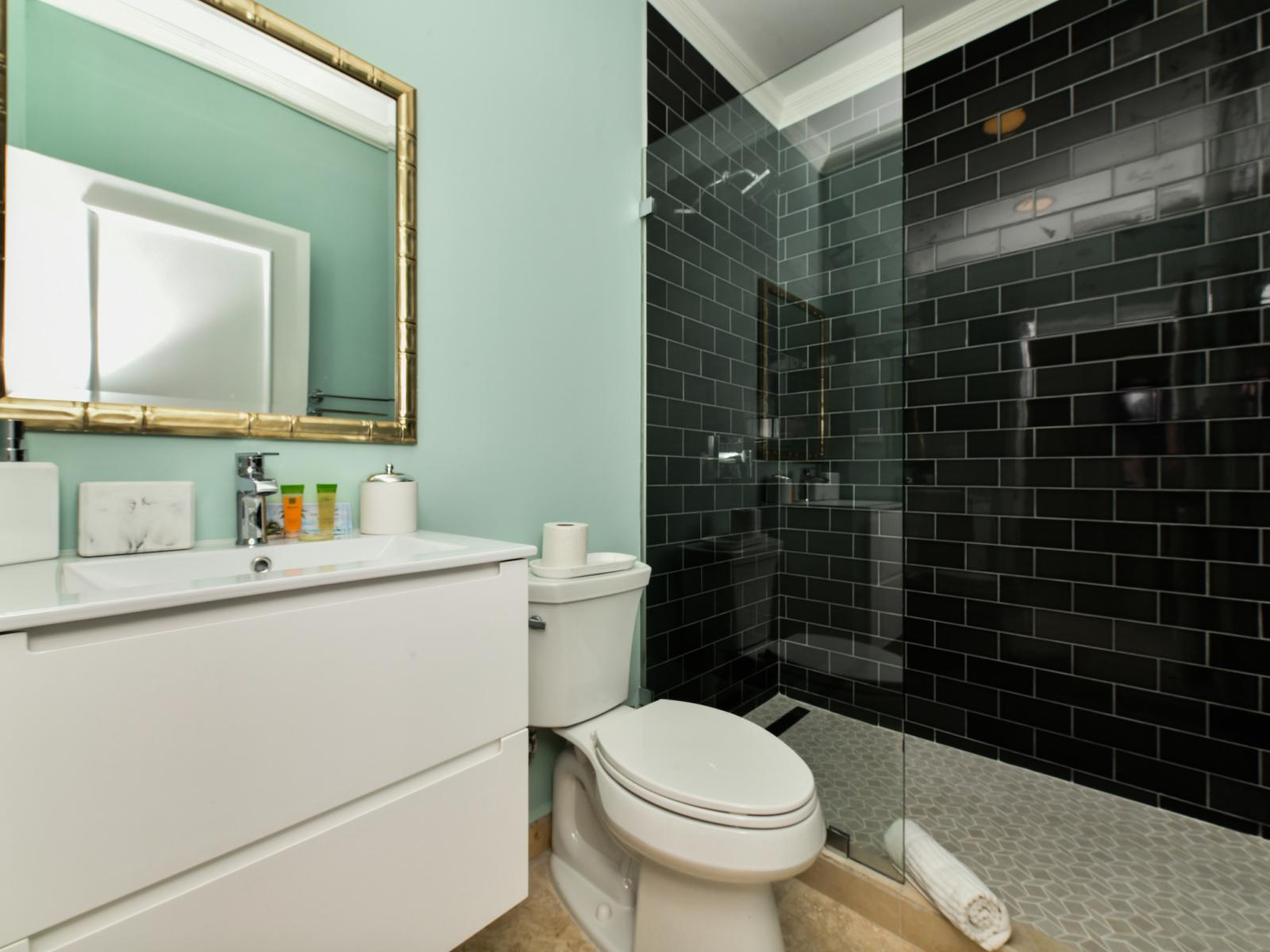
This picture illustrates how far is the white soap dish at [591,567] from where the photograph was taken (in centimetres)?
133

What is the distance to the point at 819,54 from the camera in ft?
5.31

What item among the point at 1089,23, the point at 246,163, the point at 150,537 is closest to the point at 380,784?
the point at 150,537

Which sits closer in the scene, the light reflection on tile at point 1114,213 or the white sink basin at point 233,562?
the white sink basin at point 233,562

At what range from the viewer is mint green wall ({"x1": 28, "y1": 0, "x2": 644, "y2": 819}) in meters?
1.19

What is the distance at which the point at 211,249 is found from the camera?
1012mm

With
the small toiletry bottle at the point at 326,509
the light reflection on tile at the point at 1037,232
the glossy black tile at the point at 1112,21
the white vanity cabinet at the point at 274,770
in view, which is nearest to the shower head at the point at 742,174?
the light reflection on tile at the point at 1037,232

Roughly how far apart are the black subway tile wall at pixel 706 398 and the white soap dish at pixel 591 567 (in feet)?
1.23

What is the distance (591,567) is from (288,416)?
2.38ft

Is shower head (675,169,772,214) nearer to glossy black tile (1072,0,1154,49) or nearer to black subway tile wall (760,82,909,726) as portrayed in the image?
black subway tile wall (760,82,909,726)

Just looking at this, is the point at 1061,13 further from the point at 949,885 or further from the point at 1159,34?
the point at 949,885

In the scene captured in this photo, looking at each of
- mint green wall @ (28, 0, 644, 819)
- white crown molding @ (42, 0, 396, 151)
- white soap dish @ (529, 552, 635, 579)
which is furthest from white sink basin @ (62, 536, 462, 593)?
white crown molding @ (42, 0, 396, 151)

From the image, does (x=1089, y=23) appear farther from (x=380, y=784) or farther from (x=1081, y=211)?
(x=380, y=784)

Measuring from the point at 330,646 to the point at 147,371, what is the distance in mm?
612

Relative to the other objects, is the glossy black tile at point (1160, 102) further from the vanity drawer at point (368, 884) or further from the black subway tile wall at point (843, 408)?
the vanity drawer at point (368, 884)
